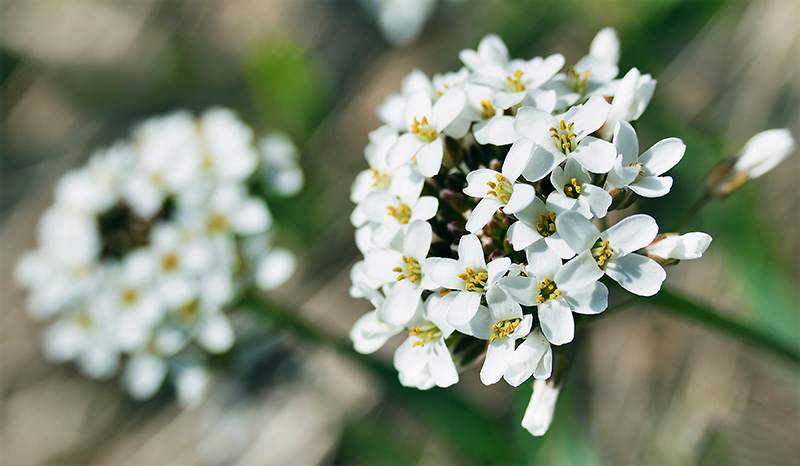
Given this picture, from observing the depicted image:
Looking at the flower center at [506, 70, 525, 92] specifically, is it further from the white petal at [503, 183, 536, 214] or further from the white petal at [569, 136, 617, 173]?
the white petal at [503, 183, 536, 214]

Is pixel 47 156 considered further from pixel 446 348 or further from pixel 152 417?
pixel 446 348

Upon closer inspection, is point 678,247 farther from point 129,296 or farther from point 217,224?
point 129,296

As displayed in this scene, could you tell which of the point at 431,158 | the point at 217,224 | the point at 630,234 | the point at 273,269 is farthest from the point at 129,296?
the point at 630,234

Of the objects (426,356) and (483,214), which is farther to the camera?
(426,356)

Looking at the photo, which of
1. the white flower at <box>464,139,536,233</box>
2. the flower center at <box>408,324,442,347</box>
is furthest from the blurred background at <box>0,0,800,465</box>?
the white flower at <box>464,139,536,233</box>

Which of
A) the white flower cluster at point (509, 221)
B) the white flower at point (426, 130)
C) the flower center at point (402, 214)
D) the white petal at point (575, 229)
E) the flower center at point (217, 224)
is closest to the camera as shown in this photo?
the white petal at point (575, 229)

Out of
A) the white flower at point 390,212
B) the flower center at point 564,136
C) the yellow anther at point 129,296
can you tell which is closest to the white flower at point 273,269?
the yellow anther at point 129,296

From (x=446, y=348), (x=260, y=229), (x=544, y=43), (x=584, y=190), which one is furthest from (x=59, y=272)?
(x=544, y=43)

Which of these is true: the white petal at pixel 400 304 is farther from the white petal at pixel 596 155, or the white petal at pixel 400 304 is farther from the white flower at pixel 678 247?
the white flower at pixel 678 247
